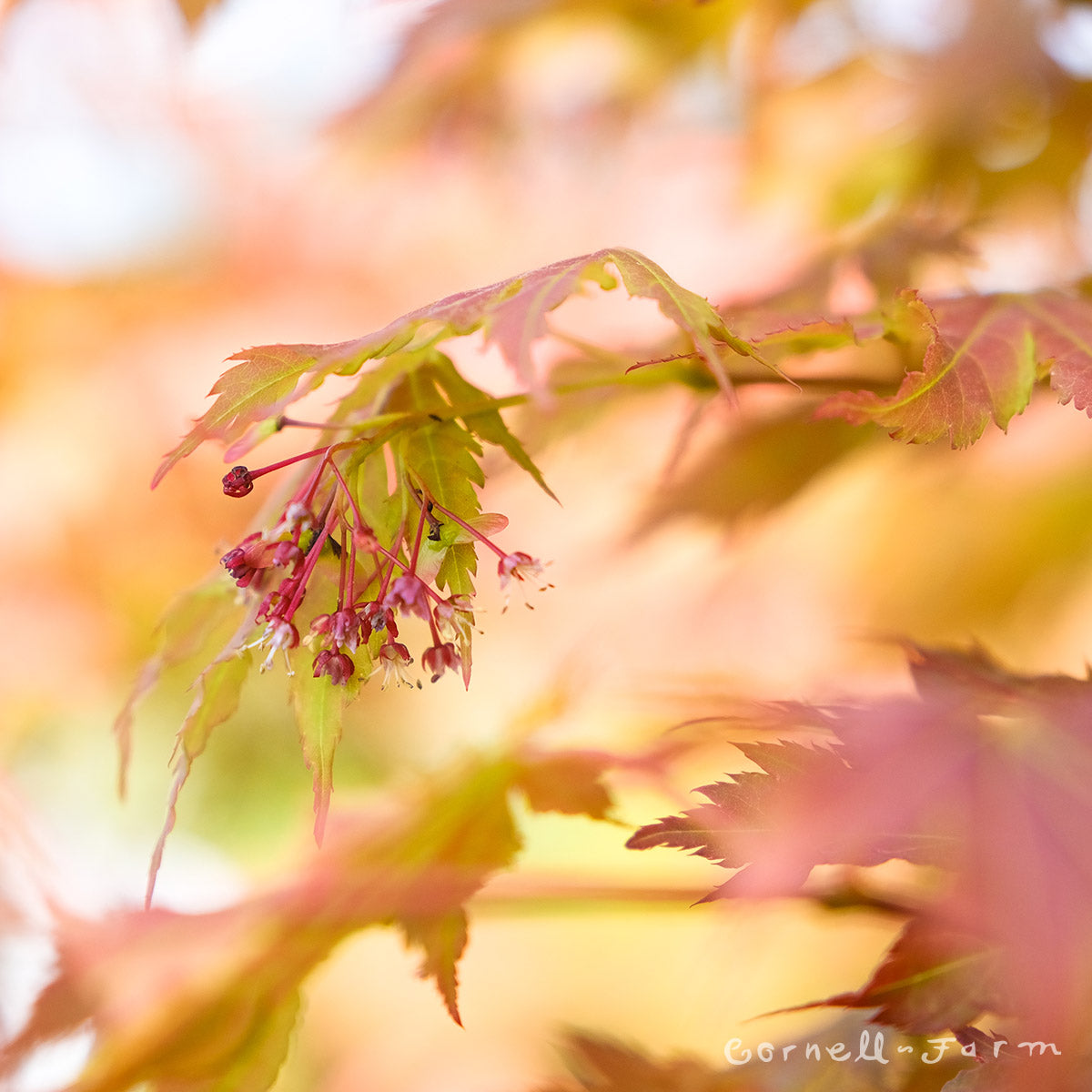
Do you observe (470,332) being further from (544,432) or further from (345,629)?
(544,432)

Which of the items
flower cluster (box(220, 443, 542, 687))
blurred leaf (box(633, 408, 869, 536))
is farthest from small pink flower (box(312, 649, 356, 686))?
blurred leaf (box(633, 408, 869, 536))

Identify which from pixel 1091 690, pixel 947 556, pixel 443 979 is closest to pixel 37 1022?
pixel 443 979

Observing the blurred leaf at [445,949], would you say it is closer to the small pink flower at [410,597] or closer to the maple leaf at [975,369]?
the small pink flower at [410,597]

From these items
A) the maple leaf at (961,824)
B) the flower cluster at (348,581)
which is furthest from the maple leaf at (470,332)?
the maple leaf at (961,824)

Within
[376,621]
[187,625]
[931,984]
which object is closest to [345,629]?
[376,621]

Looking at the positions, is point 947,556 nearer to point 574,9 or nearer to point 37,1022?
point 574,9
